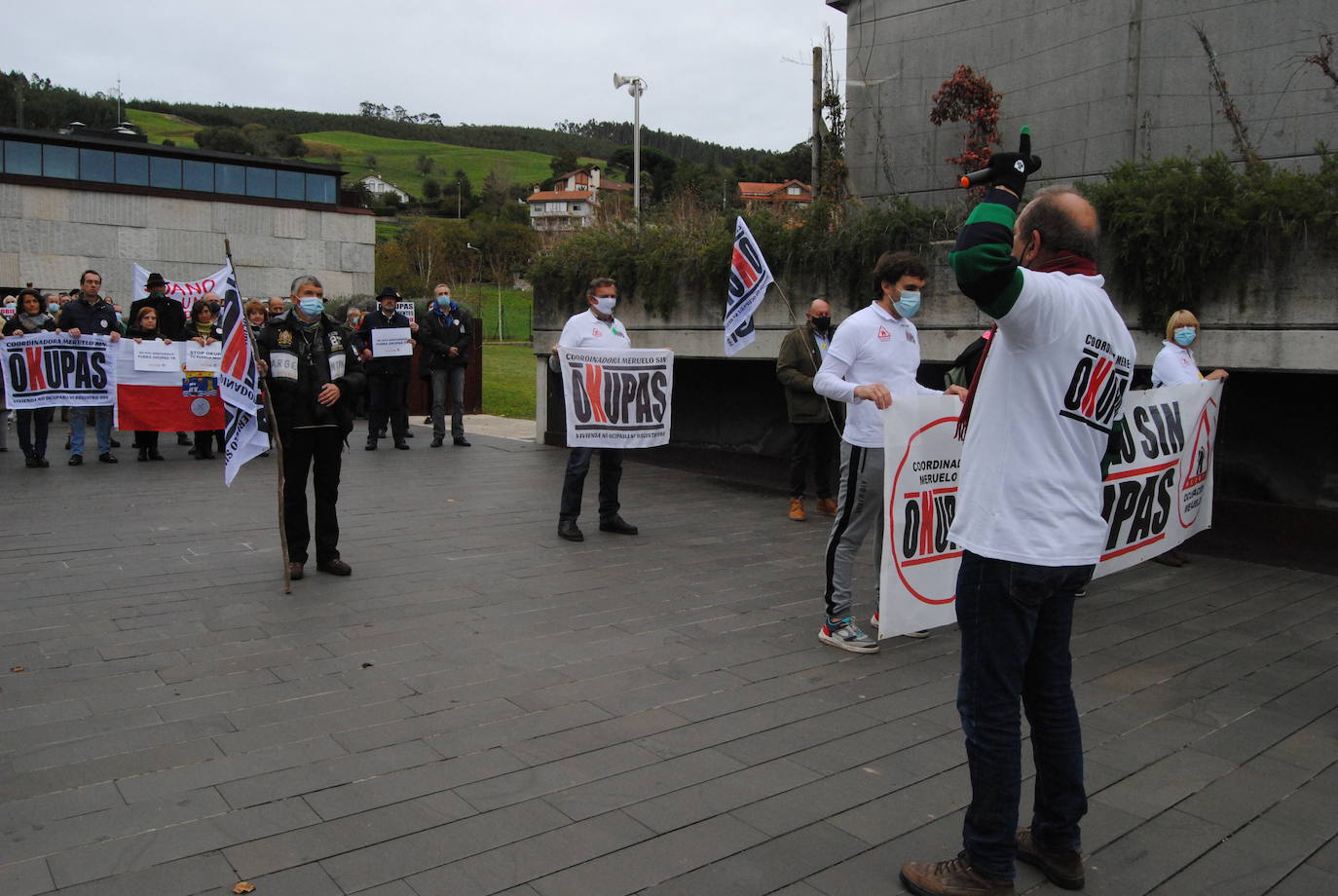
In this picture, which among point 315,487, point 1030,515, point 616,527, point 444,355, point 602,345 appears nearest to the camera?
point 1030,515

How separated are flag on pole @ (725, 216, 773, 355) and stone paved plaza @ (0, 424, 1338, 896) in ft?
7.08

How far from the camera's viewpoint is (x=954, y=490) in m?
6.02

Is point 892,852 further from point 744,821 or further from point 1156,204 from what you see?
point 1156,204

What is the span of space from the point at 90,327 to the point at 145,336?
0.66m

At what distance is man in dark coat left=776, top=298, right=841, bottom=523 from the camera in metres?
10.2

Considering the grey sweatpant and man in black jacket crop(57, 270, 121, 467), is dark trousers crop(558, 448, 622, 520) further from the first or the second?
man in black jacket crop(57, 270, 121, 467)

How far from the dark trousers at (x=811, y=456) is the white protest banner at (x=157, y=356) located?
8.49 m

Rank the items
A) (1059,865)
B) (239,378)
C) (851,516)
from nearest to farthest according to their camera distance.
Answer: (1059,865) → (851,516) → (239,378)

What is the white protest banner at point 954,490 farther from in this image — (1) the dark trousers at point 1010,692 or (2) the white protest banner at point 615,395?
(2) the white protest banner at point 615,395

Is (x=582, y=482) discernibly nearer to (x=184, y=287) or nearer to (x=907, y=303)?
(x=907, y=303)

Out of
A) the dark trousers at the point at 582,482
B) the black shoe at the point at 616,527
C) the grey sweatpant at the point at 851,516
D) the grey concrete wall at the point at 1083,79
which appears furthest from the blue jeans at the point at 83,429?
the grey sweatpant at the point at 851,516

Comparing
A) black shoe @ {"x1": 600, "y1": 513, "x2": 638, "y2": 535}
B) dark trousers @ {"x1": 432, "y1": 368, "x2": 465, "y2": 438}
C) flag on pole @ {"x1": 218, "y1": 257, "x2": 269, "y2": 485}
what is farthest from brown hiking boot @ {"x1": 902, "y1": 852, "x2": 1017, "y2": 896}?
dark trousers @ {"x1": 432, "y1": 368, "x2": 465, "y2": 438}

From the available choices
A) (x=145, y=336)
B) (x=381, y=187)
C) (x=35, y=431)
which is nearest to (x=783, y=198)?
(x=145, y=336)

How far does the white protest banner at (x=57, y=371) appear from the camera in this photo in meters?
13.0
